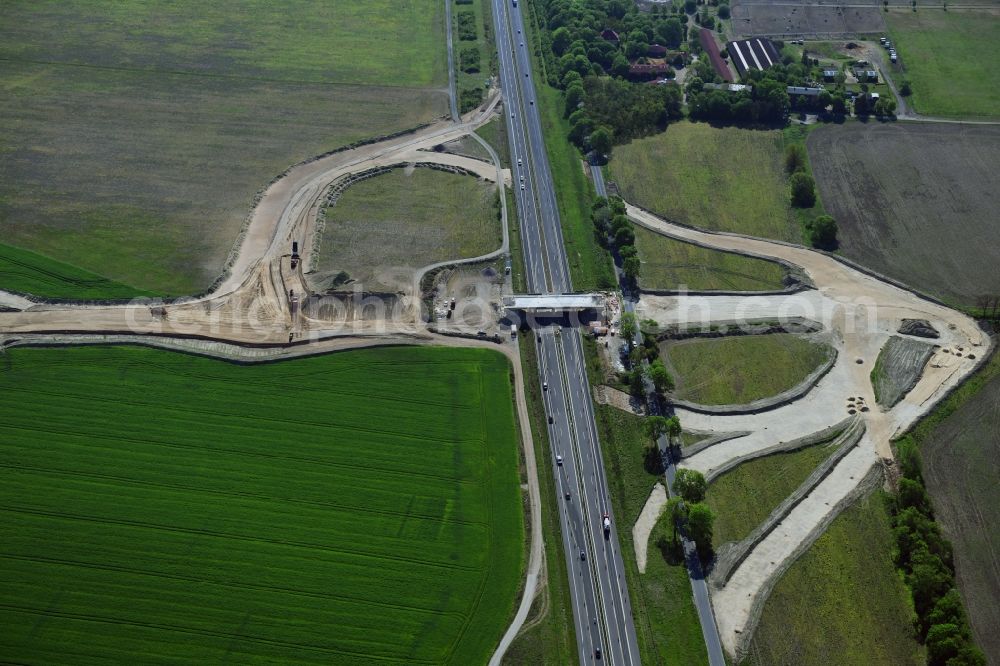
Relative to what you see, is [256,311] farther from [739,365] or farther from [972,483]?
[972,483]

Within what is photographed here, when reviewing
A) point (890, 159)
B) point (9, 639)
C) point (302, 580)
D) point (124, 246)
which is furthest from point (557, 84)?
point (9, 639)

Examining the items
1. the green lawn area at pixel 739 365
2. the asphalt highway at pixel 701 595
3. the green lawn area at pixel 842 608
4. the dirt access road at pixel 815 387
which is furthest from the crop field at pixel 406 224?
the green lawn area at pixel 842 608

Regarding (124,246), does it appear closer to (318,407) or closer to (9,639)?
(318,407)

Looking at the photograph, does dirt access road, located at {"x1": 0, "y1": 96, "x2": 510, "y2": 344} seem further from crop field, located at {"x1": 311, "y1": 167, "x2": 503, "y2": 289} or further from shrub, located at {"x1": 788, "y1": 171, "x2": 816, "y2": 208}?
shrub, located at {"x1": 788, "y1": 171, "x2": 816, "y2": 208}

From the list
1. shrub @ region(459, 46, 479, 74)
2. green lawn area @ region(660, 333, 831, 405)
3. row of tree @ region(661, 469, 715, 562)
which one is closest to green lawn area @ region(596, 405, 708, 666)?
row of tree @ region(661, 469, 715, 562)

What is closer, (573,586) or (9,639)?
(9,639)

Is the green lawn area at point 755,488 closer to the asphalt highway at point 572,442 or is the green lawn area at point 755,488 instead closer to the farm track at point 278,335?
the asphalt highway at point 572,442
